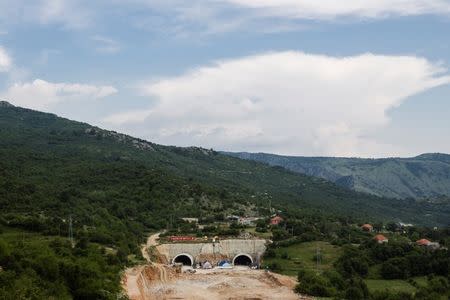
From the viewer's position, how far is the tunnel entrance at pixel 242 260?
332ft

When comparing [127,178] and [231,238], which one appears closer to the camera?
[231,238]

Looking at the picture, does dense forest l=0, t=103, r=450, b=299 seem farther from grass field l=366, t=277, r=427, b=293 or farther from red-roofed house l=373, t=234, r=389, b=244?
grass field l=366, t=277, r=427, b=293

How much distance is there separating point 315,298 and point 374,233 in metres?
49.0

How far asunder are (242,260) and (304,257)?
55.7ft

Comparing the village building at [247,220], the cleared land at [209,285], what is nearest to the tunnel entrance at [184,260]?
the cleared land at [209,285]

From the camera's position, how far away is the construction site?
6862 cm

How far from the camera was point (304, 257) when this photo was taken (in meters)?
90.7

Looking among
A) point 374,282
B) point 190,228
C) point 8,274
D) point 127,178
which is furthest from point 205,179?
point 8,274

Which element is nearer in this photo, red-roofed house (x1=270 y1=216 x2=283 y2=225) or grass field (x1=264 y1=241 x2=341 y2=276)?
grass field (x1=264 y1=241 x2=341 y2=276)

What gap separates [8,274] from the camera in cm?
3931

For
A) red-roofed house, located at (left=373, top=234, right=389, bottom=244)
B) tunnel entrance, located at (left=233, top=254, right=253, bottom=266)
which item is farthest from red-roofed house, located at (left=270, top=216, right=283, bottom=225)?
red-roofed house, located at (left=373, top=234, right=389, bottom=244)

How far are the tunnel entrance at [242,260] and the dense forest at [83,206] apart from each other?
52.5 feet

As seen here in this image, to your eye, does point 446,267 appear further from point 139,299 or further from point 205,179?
point 205,179

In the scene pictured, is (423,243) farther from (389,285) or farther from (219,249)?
(219,249)
